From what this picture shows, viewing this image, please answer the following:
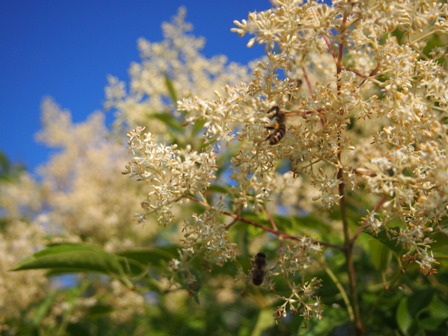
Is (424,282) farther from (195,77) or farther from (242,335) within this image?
(195,77)

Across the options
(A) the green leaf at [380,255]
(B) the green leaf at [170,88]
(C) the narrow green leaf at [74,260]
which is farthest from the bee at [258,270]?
(B) the green leaf at [170,88]

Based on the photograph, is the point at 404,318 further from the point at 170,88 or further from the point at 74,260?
the point at 170,88

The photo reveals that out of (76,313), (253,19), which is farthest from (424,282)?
(76,313)

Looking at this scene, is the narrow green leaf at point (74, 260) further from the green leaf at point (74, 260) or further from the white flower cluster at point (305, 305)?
the white flower cluster at point (305, 305)

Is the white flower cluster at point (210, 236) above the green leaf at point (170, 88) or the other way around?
the other way around

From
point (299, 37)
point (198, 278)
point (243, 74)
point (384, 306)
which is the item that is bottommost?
point (384, 306)

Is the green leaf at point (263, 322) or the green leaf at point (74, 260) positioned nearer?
the green leaf at point (74, 260)

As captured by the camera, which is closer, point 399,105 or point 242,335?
point 399,105
